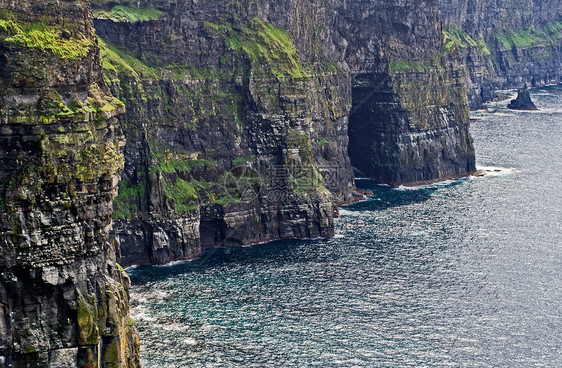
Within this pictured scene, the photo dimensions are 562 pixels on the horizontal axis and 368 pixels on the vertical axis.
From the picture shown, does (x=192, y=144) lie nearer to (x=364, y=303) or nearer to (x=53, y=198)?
(x=364, y=303)

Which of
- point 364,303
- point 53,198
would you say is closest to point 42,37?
point 53,198

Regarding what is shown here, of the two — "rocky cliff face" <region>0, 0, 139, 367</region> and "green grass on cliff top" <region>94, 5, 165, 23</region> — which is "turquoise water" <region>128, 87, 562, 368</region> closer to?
"rocky cliff face" <region>0, 0, 139, 367</region>

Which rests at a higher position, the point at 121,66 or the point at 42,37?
the point at 121,66

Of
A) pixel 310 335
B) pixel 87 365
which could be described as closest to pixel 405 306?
pixel 310 335

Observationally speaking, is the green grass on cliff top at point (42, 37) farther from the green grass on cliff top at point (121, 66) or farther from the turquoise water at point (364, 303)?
the green grass on cliff top at point (121, 66)

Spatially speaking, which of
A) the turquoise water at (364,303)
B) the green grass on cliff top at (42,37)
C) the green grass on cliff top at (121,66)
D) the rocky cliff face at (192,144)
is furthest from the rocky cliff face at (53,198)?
the green grass on cliff top at (121,66)

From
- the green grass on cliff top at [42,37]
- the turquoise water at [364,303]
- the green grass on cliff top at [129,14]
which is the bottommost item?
the turquoise water at [364,303]

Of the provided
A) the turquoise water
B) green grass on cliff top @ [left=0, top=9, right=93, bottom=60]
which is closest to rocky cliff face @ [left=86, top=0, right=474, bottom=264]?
the turquoise water
